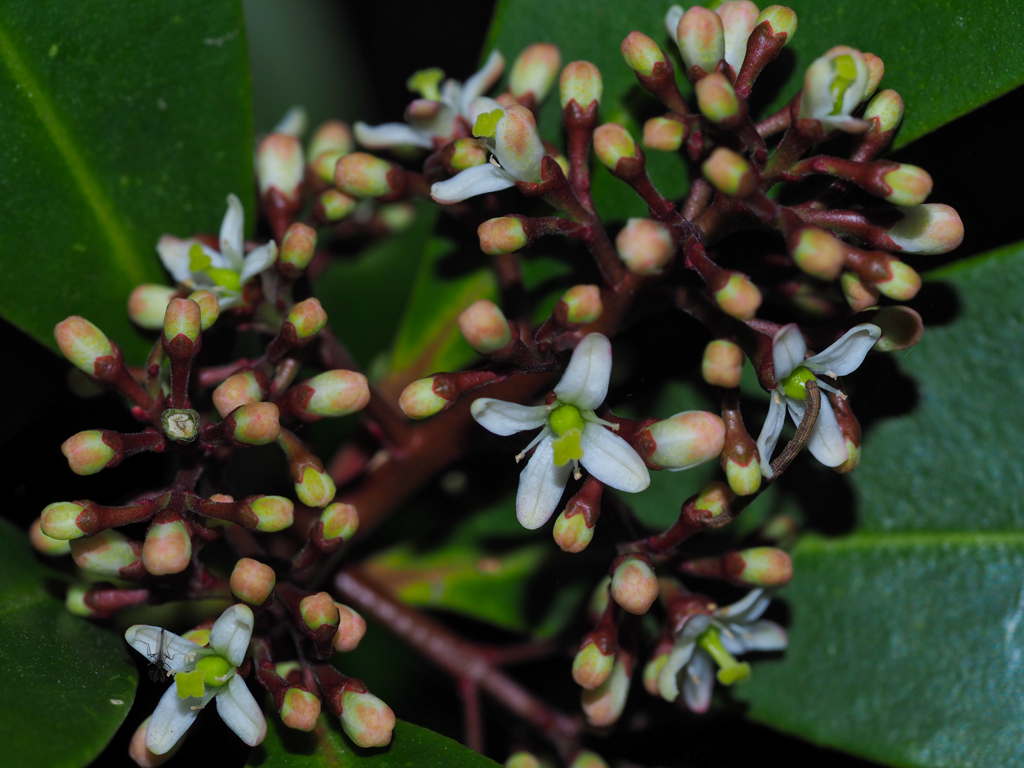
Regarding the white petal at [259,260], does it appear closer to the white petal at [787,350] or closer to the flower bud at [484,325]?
the flower bud at [484,325]

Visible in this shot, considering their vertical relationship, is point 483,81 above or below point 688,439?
above

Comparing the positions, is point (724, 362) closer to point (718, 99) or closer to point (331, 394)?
point (718, 99)

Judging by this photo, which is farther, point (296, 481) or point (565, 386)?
point (296, 481)

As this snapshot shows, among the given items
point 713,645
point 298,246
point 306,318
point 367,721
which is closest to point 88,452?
point 306,318

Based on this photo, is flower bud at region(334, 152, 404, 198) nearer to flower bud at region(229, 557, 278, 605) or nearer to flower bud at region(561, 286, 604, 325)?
flower bud at region(561, 286, 604, 325)

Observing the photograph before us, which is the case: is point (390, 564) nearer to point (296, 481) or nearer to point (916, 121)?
point (296, 481)

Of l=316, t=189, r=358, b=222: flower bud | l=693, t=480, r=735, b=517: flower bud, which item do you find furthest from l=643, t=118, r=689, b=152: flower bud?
l=316, t=189, r=358, b=222: flower bud

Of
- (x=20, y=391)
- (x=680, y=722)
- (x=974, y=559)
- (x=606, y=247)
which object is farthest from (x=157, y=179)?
(x=974, y=559)
